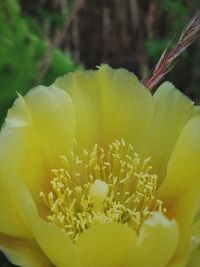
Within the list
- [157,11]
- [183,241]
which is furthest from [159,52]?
[183,241]

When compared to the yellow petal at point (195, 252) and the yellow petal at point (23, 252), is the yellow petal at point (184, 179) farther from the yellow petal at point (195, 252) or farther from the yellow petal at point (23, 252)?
the yellow petal at point (23, 252)

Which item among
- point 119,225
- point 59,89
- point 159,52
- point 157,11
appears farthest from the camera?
point 157,11

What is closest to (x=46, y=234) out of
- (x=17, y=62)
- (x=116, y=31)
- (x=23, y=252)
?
(x=23, y=252)

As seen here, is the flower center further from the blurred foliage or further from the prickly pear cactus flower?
the blurred foliage

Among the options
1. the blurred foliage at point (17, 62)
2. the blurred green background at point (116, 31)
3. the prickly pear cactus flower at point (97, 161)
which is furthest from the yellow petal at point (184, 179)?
the blurred green background at point (116, 31)

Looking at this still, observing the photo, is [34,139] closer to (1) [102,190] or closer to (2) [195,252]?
(1) [102,190]

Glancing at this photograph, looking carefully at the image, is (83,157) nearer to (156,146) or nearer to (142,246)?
(156,146)
